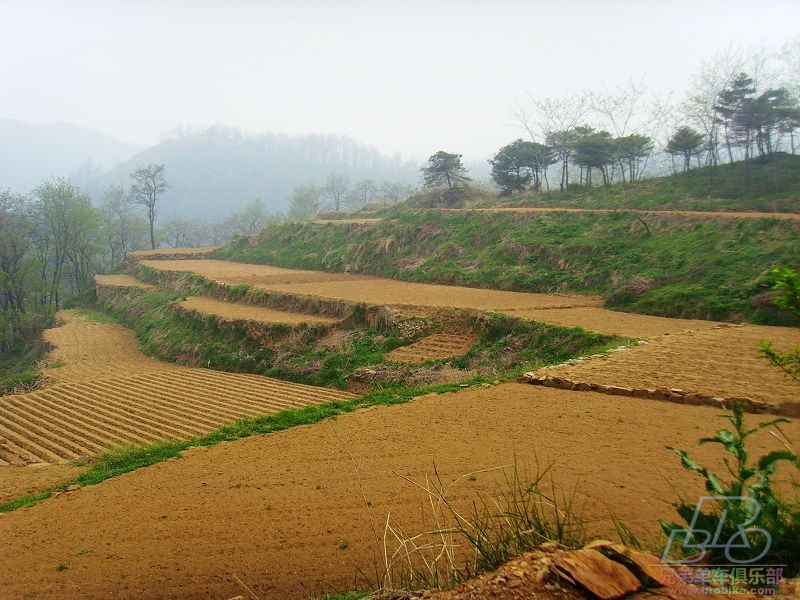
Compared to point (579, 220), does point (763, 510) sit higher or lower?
lower

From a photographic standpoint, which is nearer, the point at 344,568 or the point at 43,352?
the point at 344,568

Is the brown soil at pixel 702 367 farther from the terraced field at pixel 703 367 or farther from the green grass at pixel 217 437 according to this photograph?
the green grass at pixel 217 437

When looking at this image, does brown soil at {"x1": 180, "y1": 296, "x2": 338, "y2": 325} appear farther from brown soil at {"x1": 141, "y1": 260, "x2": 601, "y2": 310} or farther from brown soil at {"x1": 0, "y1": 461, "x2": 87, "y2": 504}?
brown soil at {"x1": 0, "y1": 461, "x2": 87, "y2": 504}

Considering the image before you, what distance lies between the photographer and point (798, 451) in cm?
583

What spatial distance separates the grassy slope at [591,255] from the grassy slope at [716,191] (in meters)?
3.06

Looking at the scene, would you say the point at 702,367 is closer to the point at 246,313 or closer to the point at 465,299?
the point at 465,299

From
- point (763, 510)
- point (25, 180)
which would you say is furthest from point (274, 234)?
point (25, 180)

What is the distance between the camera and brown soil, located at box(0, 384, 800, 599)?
468cm

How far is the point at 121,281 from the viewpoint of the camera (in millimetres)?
34094

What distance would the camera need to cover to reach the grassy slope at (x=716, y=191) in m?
21.1

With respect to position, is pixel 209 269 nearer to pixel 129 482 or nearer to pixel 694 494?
pixel 129 482

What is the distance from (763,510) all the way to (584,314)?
1236 cm

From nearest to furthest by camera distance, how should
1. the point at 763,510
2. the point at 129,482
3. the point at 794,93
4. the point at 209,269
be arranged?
the point at 763,510 → the point at 129,482 → the point at 794,93 → the point at 209,269

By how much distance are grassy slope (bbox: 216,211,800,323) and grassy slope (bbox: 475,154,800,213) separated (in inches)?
120
